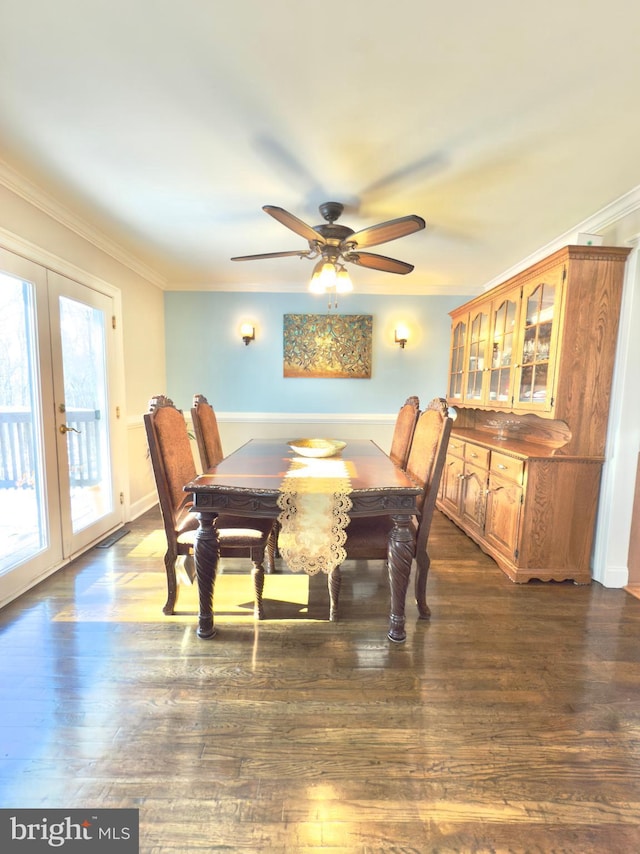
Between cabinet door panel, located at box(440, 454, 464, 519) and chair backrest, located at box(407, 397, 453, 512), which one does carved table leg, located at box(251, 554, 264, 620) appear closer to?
chair backrest, located at box(407, 397, 453, 512)

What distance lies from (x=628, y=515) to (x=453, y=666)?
A: 1593 mm

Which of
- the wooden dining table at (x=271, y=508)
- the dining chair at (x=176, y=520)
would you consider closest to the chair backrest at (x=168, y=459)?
the dining chair at (x=176, y=520)

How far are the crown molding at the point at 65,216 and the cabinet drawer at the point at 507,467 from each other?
133 inches

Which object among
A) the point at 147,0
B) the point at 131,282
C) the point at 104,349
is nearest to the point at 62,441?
the point at 104,349

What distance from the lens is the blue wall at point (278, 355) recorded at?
407 centimetres

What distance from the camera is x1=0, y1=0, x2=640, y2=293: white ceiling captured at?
1147mm

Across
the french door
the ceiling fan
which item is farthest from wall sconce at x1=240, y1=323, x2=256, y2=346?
the ceiling fan

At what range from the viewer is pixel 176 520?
6.29ft

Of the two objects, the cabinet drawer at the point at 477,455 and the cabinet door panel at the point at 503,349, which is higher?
the cabinet door panel at the point at 503,349

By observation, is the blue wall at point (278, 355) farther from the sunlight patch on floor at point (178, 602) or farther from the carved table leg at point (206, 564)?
the carved table leg at point (206, 564)

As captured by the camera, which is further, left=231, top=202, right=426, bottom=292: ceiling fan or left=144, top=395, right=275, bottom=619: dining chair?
left=231, top=202, right=426, bottom=292: ceiling fan

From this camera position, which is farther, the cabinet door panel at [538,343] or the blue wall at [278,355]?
the blue wall at [278,355]

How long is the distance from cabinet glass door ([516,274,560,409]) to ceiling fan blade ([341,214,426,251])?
1.08m

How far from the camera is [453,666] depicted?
5.32 feet
